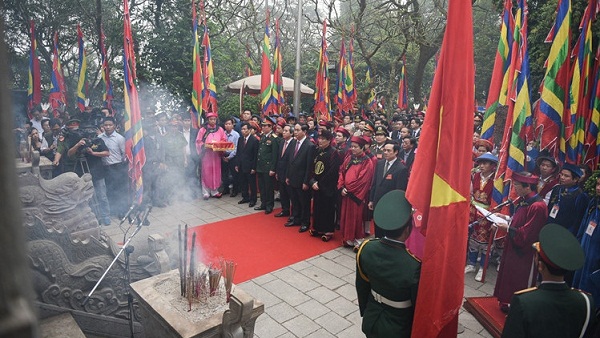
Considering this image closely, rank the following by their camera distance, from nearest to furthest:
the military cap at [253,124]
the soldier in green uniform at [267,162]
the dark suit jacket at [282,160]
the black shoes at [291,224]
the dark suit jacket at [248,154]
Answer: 1. the black shoes at [291,224]
2. the dark suit jacket at [282,160]
3. the soldier in green uniform at [267,162]
4. the dark suit jacket at [248,154]
5. the military cap at [253,124]

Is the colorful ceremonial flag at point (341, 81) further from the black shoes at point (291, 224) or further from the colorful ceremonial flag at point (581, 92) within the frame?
the colorful ceremonial flag at point (581, 92)

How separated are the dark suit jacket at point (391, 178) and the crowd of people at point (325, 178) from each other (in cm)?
2

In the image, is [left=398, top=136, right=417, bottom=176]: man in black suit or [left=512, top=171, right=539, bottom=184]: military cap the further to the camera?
[left=398, top=136, right=417, bottom=176]: man in black suit

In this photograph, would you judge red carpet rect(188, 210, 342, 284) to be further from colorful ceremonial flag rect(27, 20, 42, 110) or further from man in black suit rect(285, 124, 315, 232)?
colorful ceremonial flag rect(27, 20, 42, 110)

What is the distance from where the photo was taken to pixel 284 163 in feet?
27.2

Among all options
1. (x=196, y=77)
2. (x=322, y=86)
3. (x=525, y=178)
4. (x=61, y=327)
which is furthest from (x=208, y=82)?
(x=525, y=178)

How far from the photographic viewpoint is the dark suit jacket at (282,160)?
815cm

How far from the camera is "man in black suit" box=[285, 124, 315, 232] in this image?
763 centimetres

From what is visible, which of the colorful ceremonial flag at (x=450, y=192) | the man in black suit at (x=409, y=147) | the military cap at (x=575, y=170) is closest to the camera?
the colorful ceremonial flag at (x=450, y=192)

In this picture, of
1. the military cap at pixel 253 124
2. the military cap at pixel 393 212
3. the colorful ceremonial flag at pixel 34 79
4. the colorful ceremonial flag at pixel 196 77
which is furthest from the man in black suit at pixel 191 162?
the military cap at pixel 393 212

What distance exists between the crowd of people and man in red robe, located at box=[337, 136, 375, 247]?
2cm

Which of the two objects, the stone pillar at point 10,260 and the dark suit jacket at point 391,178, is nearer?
the stone pillar at point 10,260

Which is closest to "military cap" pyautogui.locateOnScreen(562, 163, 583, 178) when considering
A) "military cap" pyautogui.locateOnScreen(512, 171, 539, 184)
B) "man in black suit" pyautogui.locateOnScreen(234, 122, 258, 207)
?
"military cap" pyautogui.locateOnScreen(512, 171, 539, 184)

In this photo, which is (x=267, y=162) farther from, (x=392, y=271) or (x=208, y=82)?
(x=392, y=271)
